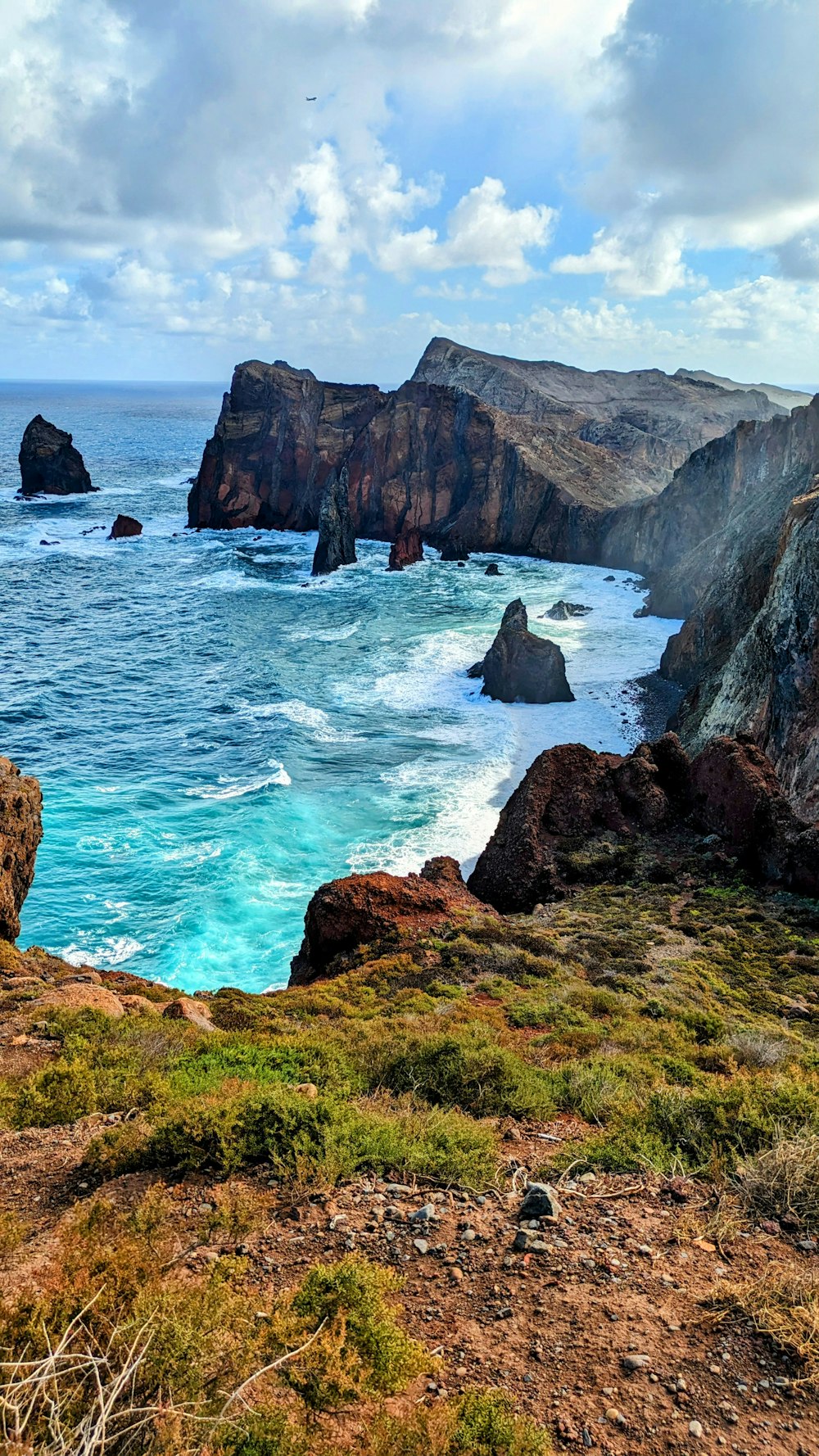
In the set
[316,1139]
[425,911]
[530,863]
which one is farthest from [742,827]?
[316,1139]

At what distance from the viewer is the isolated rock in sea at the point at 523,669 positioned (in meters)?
42.2

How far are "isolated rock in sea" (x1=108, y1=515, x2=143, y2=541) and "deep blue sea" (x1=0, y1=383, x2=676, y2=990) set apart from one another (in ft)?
11.1

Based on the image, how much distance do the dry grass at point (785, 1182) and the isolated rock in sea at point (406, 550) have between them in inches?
2881

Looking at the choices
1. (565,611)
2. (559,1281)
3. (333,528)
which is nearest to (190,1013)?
(559,1281)

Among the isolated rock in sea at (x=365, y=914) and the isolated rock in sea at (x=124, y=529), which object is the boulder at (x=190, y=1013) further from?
the isolated rock in sea at (x=124, y=529)

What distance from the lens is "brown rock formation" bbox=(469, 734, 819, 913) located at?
65.5 ft

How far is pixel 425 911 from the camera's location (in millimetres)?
18391

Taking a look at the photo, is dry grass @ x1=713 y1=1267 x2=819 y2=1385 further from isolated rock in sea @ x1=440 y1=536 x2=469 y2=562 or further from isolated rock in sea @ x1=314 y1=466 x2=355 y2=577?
isolated rock in sea @ x1=440 y1=536 x2=469 y2=562

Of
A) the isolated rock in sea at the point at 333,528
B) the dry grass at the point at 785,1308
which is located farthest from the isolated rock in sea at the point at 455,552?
the dry grass at the point at 785,1308

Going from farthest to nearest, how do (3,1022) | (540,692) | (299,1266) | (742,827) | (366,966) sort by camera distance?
(540,692) → (742,827) → (366,966) → (3,1022) → (299,1266)

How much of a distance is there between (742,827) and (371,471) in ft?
245

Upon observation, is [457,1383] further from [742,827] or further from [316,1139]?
[742,827]

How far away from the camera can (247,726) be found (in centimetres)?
3934

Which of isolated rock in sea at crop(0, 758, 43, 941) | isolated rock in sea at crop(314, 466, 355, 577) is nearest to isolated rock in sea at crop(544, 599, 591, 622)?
isolated rock in sea at crop(314, 466, 355, 577)
